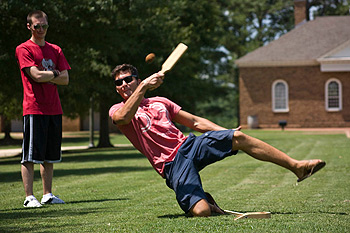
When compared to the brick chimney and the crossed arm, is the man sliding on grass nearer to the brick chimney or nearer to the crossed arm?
the crossed arm

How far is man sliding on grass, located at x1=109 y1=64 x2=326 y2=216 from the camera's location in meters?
5.54

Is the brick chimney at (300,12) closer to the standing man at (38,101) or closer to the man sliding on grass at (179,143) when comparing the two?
the standing man at (38,101)

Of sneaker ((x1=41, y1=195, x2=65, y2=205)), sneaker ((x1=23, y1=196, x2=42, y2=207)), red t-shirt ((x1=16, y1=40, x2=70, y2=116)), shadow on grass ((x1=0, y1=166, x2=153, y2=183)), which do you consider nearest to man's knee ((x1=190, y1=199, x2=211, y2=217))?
sneaker ((x1=23, y1=196, x2=42, y2=207))

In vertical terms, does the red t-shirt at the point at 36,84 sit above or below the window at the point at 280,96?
above

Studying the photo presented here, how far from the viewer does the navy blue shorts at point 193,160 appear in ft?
18.4

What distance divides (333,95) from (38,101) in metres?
37.0

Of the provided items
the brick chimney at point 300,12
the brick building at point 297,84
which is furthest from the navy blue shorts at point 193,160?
the brick chimney at point 300,12

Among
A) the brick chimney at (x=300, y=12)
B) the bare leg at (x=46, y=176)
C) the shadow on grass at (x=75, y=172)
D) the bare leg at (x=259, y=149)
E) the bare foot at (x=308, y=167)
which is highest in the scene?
the brick chimney at (x=300, y=12)

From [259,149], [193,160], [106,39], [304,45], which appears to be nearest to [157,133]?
[193,160]

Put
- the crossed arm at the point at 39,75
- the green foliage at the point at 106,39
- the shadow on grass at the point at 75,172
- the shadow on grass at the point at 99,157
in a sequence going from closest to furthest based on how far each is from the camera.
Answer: the crossed arm at the point at 39,75 < the shadow on grass at the point at 75,172 < the green foliage at the point at 106,39 < the shadow on grass at the point at 99,157

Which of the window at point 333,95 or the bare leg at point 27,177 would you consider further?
the window at point 333,95

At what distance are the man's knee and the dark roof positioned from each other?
121 ft

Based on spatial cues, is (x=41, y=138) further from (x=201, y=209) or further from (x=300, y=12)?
(x=300, y=12)

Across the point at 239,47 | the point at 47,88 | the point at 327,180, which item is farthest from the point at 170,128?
the point at 239,47
